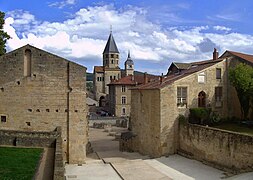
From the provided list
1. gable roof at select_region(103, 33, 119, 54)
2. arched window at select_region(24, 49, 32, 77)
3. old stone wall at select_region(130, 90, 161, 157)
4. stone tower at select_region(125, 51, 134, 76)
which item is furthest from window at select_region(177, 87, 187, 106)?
gable roof at select_region(103, 33, 119, 54)

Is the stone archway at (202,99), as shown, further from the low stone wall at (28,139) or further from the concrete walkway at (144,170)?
the low stone wall at (28,139)

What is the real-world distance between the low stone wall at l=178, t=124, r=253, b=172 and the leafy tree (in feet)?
20.2

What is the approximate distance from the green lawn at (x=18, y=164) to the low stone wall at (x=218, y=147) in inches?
479

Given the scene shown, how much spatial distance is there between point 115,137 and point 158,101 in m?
16.3

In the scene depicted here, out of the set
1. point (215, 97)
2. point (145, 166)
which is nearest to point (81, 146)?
point (145, 166)

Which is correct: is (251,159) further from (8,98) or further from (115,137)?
(115,137)

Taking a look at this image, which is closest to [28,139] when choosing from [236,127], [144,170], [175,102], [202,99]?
[144,170]

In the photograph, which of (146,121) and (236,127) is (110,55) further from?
(236,127)

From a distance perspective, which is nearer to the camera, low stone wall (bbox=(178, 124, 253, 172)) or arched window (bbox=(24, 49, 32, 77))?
low stone wall (bbox=(178, 124, 253, 172))

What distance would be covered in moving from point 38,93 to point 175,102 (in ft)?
37.8

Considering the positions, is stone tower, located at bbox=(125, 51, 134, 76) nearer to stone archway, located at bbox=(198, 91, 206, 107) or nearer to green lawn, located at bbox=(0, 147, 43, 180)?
stone archway, located at bbox=(198, 91, 206, 107)

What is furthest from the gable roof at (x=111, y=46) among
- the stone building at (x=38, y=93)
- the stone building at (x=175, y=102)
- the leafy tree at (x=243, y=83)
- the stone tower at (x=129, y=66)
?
the stone building at (x=38, y=93)

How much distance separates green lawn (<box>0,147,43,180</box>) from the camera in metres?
11.7

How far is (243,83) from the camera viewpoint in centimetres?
2673
